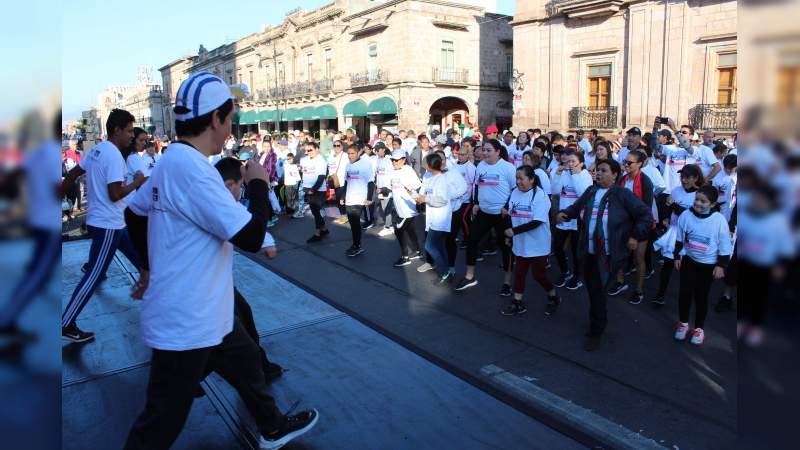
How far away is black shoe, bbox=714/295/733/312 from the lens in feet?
18.6

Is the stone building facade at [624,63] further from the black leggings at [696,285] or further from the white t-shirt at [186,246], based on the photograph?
the white t-shirt at [186,246]

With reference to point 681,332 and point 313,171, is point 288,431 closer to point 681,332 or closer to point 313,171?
point 681,332

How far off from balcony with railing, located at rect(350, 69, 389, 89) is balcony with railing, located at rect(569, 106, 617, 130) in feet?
40.6

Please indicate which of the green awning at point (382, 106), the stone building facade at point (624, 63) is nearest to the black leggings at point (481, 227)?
the stone building facade at point (624, 63)

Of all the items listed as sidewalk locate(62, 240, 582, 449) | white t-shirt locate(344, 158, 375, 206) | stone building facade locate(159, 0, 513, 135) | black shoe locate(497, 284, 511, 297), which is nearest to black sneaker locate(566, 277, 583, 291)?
black shoe locate(497, 284, 511, 297)

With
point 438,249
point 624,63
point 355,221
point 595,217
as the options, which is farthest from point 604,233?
point 624,63

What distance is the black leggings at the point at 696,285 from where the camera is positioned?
475 cm

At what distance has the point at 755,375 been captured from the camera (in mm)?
709

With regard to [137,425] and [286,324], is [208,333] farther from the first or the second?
[286,324]

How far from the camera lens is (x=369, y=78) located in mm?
31422

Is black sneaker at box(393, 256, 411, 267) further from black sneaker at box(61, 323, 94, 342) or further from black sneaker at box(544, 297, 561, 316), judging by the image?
black sneaker at box(61, 323, 94, 342)

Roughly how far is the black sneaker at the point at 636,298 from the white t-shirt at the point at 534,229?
4.14ft

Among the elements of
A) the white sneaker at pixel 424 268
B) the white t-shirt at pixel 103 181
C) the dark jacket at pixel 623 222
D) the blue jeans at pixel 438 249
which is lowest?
the white sneaker at pixel 424 268

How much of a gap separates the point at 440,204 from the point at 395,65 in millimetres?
24577
